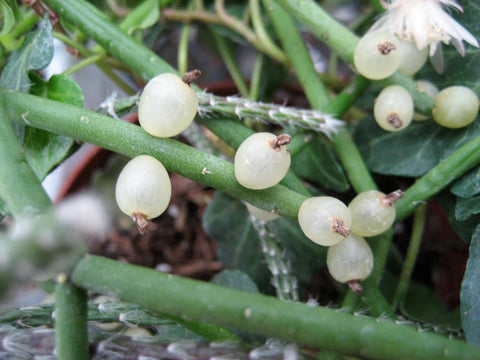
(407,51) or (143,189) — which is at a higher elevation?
(407,51)

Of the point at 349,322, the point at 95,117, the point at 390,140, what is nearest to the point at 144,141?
the point at 95,117

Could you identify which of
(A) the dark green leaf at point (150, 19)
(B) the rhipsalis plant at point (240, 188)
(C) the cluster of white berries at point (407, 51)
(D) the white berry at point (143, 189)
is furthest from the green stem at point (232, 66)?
(D) the white berry at point (143, 189)

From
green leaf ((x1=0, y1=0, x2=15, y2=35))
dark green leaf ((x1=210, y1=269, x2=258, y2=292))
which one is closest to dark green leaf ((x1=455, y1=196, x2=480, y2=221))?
dark green leaf ((x1=210, y1=269, x2=258, y2=292))

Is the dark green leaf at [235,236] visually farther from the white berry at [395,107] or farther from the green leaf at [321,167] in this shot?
the white berry at [395,107]

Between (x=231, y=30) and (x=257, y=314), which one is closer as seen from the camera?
(x=257, y=314)

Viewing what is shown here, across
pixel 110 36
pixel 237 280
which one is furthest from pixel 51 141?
pixel 237 280

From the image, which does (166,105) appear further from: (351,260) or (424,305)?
(424,305)
